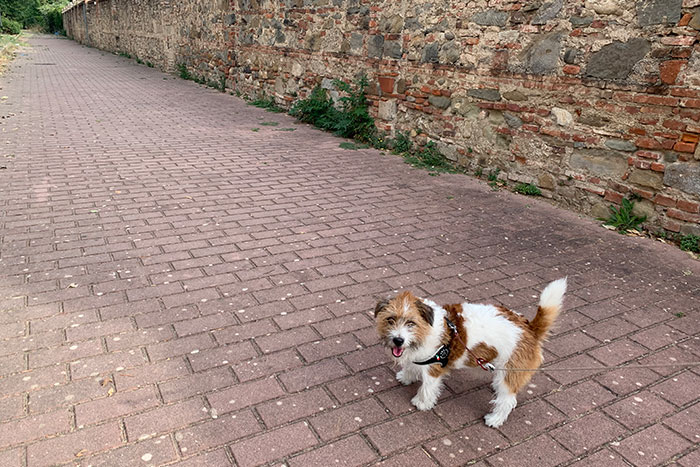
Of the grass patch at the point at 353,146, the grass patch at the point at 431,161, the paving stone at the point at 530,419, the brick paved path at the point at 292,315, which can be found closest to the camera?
the brick paved path at the point at 292,315

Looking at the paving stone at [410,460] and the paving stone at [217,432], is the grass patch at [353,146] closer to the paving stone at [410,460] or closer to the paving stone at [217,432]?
the paving stone at [217,432]

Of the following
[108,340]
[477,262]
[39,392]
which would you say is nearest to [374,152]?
[477,262]

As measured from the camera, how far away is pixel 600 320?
3701 mm

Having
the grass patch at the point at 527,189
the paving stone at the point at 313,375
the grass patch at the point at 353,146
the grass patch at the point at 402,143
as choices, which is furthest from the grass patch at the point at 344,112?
the paving stone at the point at 313,375

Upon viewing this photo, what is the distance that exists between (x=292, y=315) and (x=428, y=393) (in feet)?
4.17

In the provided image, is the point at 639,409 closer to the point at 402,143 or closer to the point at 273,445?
the point at 273,445

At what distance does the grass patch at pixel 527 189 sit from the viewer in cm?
639

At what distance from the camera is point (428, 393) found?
106 inches

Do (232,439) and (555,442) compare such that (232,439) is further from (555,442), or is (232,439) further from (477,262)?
(477,262)

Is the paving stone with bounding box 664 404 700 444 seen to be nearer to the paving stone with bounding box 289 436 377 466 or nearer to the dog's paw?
the dog's paw

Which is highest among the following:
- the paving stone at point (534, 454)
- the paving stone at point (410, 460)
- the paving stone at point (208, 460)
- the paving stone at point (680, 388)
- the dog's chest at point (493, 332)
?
the dog's chest at point (493, 332)

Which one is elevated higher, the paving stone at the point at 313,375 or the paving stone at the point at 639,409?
the paving stone at the point at 639,409

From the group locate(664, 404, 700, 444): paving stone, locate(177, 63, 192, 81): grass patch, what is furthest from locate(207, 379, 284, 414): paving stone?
locate(177, 63, 192, 81): grass patch

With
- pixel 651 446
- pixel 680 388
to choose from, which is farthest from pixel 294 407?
pixel 680 388
